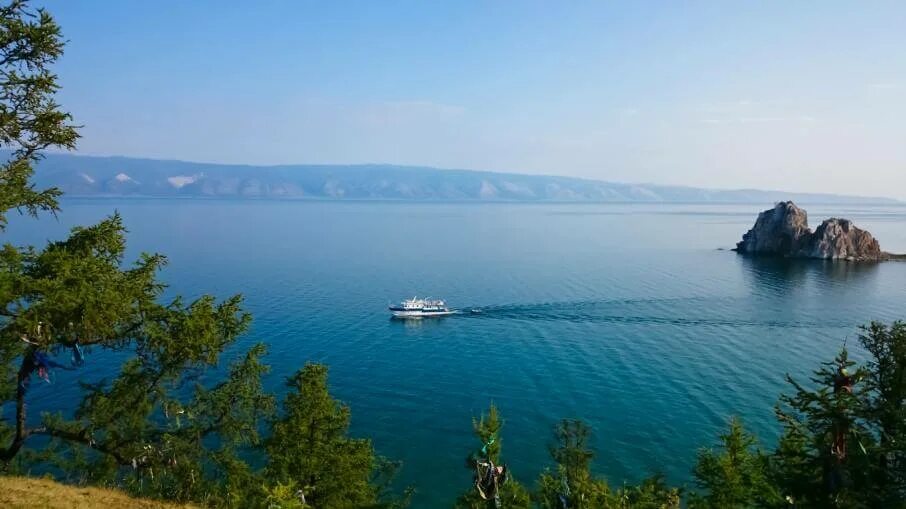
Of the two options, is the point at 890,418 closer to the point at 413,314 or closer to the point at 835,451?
the point at 835,451

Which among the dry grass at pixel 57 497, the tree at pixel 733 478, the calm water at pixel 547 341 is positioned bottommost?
the calm water at pixel 547 341

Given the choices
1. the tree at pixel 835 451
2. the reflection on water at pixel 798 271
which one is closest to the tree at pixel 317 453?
the tree at pixel 835 451

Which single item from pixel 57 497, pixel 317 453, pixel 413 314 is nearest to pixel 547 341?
pixel 413 314

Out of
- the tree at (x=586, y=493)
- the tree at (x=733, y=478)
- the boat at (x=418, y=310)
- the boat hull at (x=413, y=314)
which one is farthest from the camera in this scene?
→ the boat at (x=418, y=310)

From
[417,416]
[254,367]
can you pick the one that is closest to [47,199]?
[254,367]

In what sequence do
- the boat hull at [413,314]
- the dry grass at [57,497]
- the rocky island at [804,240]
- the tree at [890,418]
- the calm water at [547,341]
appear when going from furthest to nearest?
the rocky island at [804,240]
the boat hull at [413,314]
the calm water at [547,341]
the dry grass at [57,497]
the tree at [890,418]

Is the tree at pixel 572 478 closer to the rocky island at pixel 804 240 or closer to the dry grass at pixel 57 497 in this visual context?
the dry grass at pixel 57 497

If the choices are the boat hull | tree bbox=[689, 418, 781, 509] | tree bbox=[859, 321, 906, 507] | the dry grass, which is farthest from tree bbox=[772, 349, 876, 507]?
the boat hull
